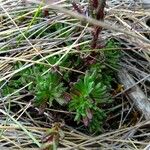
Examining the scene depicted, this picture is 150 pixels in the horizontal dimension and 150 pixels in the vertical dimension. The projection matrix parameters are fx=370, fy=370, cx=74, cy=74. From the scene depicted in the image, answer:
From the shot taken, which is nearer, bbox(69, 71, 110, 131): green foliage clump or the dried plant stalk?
bbox(69, 71, 110, 131): green foliage clump

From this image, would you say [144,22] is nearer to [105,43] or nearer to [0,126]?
[105,43]

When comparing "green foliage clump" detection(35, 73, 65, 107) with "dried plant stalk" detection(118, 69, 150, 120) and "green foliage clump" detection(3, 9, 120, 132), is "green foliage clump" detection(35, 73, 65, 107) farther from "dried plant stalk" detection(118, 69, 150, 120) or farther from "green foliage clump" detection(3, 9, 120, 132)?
"dried plant stalk" detection(118, 69, 150, 120)

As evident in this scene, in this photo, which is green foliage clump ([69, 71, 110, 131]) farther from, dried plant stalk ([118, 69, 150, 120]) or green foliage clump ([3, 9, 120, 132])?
dried plant stalk ([118, 69, 150, 120])

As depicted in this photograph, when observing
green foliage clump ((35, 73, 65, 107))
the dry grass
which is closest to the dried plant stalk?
the dry grass

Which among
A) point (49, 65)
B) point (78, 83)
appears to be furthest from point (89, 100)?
point (49, 65)

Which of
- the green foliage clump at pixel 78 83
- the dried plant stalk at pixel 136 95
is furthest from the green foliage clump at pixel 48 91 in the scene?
the dried plant stalk at pixel 136 95

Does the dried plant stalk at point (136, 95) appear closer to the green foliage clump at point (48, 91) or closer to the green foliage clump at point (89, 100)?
the green foliage clump at point (89, 100)

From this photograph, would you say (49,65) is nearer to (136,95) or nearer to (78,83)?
(78,83)

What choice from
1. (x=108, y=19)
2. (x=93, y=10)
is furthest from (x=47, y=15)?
(x=93, y=10)
